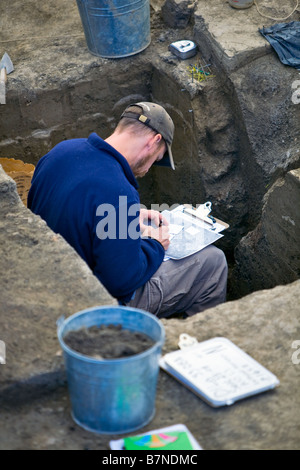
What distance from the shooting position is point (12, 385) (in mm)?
2387

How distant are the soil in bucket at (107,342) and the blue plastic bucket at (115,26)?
11.2ft

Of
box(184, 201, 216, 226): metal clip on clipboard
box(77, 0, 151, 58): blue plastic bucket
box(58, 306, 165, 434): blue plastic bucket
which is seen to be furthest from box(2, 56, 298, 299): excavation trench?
box(58, 306, 165, 434): blue plastic bucket

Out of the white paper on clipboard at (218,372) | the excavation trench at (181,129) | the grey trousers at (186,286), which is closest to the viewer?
the white paper on clipboard at (218,372)

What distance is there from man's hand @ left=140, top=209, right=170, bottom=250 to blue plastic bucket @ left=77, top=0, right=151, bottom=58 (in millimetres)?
1957

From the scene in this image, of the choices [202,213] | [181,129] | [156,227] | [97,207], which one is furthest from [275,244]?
[181,129]

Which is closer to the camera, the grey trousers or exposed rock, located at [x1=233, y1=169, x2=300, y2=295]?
the grey trousers

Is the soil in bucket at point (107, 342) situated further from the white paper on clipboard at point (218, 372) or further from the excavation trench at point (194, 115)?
the excavation trench at point (194, 115)

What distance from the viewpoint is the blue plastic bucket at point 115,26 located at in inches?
193

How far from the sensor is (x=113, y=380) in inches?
81.8

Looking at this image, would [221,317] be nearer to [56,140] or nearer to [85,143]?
[85,143]

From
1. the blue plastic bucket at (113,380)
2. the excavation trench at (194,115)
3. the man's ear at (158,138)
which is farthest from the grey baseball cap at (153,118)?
the blue plastic bucket at (113,380)

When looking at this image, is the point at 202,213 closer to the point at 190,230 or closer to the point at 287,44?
the point at 190,230

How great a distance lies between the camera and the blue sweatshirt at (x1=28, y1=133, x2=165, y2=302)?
3205 millimetres

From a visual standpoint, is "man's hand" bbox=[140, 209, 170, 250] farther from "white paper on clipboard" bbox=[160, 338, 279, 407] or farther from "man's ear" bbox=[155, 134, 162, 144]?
"white paper on clipboard" bbox=[160, 338, 279, 407]
